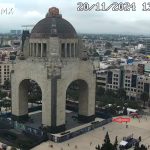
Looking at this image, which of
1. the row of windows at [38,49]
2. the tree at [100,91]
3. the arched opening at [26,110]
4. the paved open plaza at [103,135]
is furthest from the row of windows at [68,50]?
the tree at [100,91]

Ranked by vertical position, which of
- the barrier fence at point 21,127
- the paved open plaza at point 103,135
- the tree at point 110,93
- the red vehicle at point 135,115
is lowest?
the paved open plaza at point 103,135

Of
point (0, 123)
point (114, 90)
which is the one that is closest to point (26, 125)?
point (0, 123)

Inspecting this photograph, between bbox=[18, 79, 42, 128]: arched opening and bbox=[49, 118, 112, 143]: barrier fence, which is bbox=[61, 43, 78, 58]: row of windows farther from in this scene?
bbox=[49, 118, 112, 143]: barrier fence

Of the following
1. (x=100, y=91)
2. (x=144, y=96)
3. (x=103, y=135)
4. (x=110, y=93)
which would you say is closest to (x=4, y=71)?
(x=100, y=91)

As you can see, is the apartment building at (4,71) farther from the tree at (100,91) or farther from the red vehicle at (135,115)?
the red vehicle at (135,115)

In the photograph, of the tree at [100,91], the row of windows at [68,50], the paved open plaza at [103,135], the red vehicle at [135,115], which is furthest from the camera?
the tree at [100,91]

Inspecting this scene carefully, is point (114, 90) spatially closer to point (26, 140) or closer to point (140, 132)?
point (140, 132)
